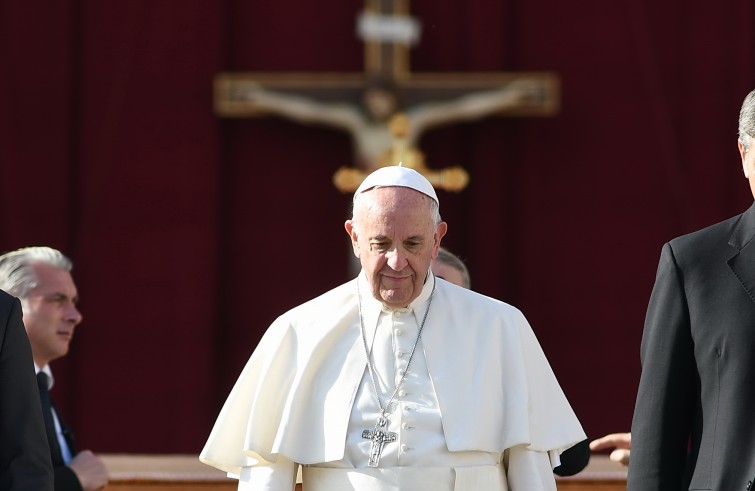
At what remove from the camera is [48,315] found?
4.27m

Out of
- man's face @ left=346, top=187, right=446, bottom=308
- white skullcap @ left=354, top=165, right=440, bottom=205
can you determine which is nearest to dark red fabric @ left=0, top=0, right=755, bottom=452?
white skullcap @ left=354, top=165, right=440, bottom=205

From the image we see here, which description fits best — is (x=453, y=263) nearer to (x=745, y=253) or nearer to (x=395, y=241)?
(x=395, y=241)

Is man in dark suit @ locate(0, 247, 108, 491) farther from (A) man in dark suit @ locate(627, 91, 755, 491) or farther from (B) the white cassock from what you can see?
(A) man in dark suit @ locate(627, 91, 755, 491)

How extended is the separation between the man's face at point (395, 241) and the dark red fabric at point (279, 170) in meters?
4.16

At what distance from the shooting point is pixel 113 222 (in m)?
7.66

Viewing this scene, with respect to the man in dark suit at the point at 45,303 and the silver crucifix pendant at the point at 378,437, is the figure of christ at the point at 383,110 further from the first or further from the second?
the silver crucifix pendant at the point at 378,437

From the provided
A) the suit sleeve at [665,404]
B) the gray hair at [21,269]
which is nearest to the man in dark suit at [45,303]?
the gray hair at [21,269]

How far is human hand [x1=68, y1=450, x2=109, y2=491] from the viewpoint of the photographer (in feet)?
13.3

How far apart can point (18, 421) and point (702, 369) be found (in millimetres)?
1301

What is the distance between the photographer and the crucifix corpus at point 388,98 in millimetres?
7117

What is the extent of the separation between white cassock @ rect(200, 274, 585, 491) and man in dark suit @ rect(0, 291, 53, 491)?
1.81 feet

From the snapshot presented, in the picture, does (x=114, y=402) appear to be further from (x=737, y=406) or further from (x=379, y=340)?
(x=737, y=406)

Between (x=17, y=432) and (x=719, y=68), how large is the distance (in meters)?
5.24

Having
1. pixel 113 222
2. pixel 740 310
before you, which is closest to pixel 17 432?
pixel 740 310
